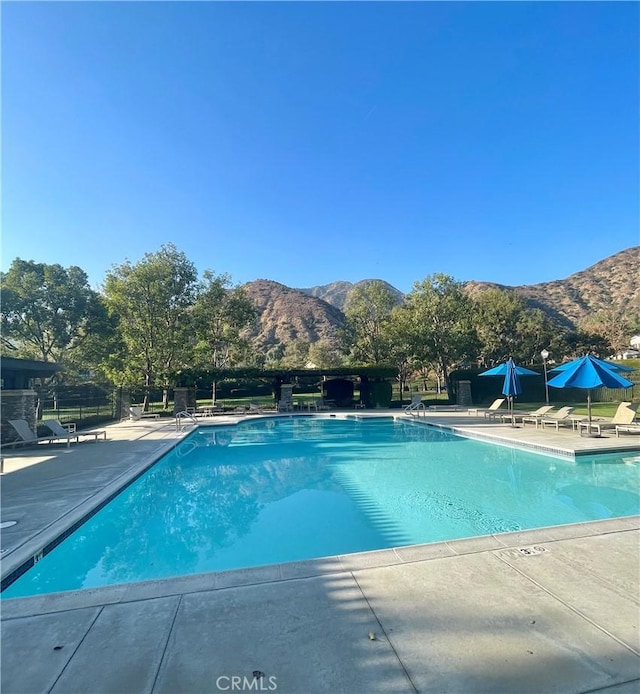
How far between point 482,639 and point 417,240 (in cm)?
3220

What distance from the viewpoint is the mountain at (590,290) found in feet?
226

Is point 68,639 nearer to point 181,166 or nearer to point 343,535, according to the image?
point 343,535

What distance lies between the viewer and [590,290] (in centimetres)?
7625

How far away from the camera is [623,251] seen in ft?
Result: 273

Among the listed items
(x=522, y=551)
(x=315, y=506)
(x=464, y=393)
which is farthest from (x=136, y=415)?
(x=522, y=551)

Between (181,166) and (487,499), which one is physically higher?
(181,166)

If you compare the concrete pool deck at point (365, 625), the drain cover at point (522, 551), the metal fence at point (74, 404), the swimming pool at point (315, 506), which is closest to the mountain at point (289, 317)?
the metal fence at point (74, 404)

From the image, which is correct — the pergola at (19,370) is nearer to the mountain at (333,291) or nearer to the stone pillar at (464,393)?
the stone pillar at (464,393)

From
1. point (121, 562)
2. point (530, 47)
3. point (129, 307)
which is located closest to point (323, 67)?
point (530, 47)

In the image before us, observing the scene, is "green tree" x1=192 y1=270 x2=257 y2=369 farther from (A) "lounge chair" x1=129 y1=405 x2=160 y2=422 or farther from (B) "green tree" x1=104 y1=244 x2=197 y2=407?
(A) "lounge chair" x1=129 y1=405 x2=160 y2=422

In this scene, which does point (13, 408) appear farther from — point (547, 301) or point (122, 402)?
point (547, 301)

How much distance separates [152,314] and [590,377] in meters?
23.2

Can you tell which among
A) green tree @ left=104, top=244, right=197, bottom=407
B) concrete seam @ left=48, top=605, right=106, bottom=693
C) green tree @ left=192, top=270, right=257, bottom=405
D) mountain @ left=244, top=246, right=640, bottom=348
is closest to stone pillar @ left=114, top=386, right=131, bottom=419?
green tree @ left=104, top=244, right=197, bottom=407

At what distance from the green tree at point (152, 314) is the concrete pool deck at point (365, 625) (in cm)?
2147
